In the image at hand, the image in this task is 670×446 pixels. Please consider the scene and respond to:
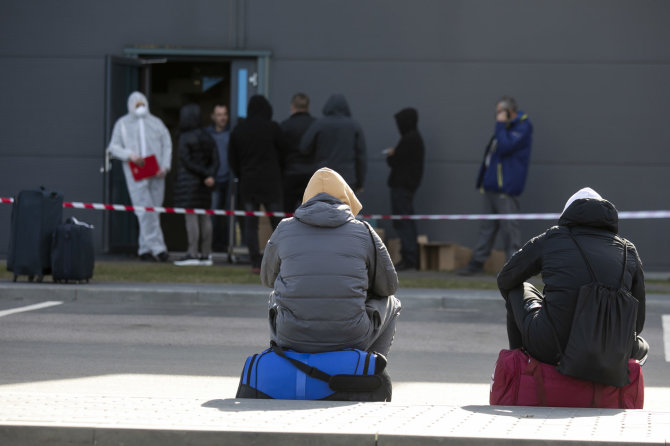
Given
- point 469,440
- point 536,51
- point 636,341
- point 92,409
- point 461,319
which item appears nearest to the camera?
point 469,440

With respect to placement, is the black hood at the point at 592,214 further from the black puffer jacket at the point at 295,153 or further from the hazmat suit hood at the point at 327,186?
the black puffer jacket at the point at 295,153

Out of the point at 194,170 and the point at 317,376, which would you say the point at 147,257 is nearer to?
the point at 194,170

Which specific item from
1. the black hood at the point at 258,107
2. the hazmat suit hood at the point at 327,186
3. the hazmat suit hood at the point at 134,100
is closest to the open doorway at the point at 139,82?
the hazmat suit hood at the point at 134,100

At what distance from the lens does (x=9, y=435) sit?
448 centimetres

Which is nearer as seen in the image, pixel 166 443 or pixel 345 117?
pixel 166 443

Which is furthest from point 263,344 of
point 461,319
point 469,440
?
point 469,440

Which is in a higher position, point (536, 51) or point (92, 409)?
point (536, 51)

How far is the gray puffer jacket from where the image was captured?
17.6 ft

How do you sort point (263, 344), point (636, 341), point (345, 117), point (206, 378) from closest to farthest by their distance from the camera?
point (636, 341) → point (206, 378) → point (263, 344) → point (345, 117)

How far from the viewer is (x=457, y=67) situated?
16.4 meters

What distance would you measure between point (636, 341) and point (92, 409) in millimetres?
2609

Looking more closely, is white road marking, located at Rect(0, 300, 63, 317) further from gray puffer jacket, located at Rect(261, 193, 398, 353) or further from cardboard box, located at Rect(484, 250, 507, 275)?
cardboard box, located at Rect(484, 250, 507, 275)

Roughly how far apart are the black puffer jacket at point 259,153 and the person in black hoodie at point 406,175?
1.75 metres

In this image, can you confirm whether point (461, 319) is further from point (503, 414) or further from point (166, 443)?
point (166, 443)
